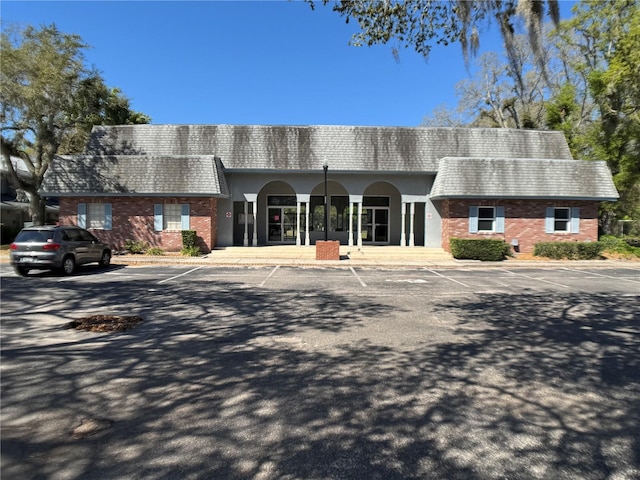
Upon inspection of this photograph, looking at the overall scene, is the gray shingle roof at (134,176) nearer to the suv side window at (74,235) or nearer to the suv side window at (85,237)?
the suv side window at (85,237)

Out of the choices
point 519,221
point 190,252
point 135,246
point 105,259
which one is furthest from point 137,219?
point 519,221

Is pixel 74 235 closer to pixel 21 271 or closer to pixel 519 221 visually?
pixel 21 271

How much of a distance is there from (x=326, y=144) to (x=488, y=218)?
10.3 m

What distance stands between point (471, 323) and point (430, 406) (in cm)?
401

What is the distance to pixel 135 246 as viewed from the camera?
2052 cm

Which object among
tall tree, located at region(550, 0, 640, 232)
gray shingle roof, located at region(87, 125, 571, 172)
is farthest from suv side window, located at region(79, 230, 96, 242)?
tall tree, located at region(550, 0, 640, 232)

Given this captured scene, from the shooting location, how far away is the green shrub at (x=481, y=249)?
1962 cm

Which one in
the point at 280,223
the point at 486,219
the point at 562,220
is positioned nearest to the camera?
the point at 486,219

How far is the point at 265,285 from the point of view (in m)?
12.1

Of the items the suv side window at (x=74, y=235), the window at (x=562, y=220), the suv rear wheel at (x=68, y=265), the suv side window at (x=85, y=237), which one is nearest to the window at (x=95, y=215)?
the suv side window at (x=85, y=237)

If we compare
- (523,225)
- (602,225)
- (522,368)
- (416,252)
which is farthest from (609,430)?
(602,225)

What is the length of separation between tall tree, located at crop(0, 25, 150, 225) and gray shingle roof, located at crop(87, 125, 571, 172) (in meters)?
2.07

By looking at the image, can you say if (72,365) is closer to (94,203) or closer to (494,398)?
(494,398)

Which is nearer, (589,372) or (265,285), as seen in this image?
(589,372)
